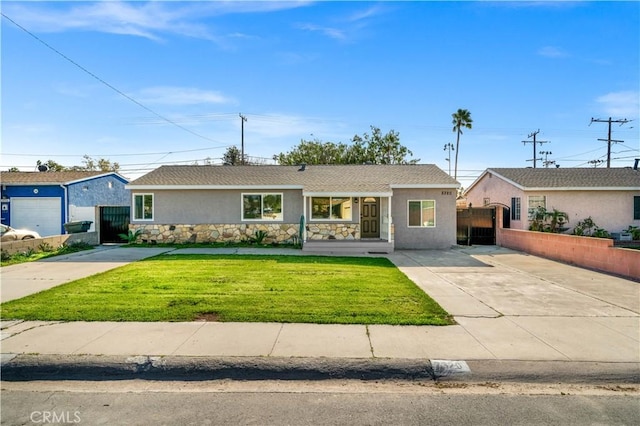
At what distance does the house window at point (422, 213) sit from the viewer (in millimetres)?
17922

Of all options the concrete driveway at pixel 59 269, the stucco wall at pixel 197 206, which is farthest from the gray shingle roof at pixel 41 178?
the concrete driveway at pixel 59 269

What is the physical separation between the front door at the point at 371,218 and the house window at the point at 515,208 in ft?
27.3

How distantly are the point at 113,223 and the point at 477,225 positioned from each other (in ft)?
62.4

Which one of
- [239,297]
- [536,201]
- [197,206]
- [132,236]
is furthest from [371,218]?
[132,236]

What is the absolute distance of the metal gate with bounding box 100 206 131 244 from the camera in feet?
60.6

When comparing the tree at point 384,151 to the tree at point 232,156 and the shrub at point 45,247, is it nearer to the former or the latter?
the tree at point 232,156

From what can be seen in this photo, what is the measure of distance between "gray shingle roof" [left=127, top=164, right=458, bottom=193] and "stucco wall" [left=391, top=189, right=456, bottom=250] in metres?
0.54

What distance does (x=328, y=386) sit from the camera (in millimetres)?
4230

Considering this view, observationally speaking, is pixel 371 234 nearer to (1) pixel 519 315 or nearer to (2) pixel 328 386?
(1) pixel 519 315

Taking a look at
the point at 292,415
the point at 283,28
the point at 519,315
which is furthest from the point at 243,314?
the point at 283,28

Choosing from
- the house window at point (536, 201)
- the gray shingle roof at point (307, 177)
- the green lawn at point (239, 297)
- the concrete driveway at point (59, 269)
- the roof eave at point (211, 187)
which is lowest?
the green lawn at point (239, 297)

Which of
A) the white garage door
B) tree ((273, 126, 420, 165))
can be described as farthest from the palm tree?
the white garage door

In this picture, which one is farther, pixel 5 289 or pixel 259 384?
pixel 5 289

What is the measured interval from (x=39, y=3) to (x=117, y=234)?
11.0 meters
